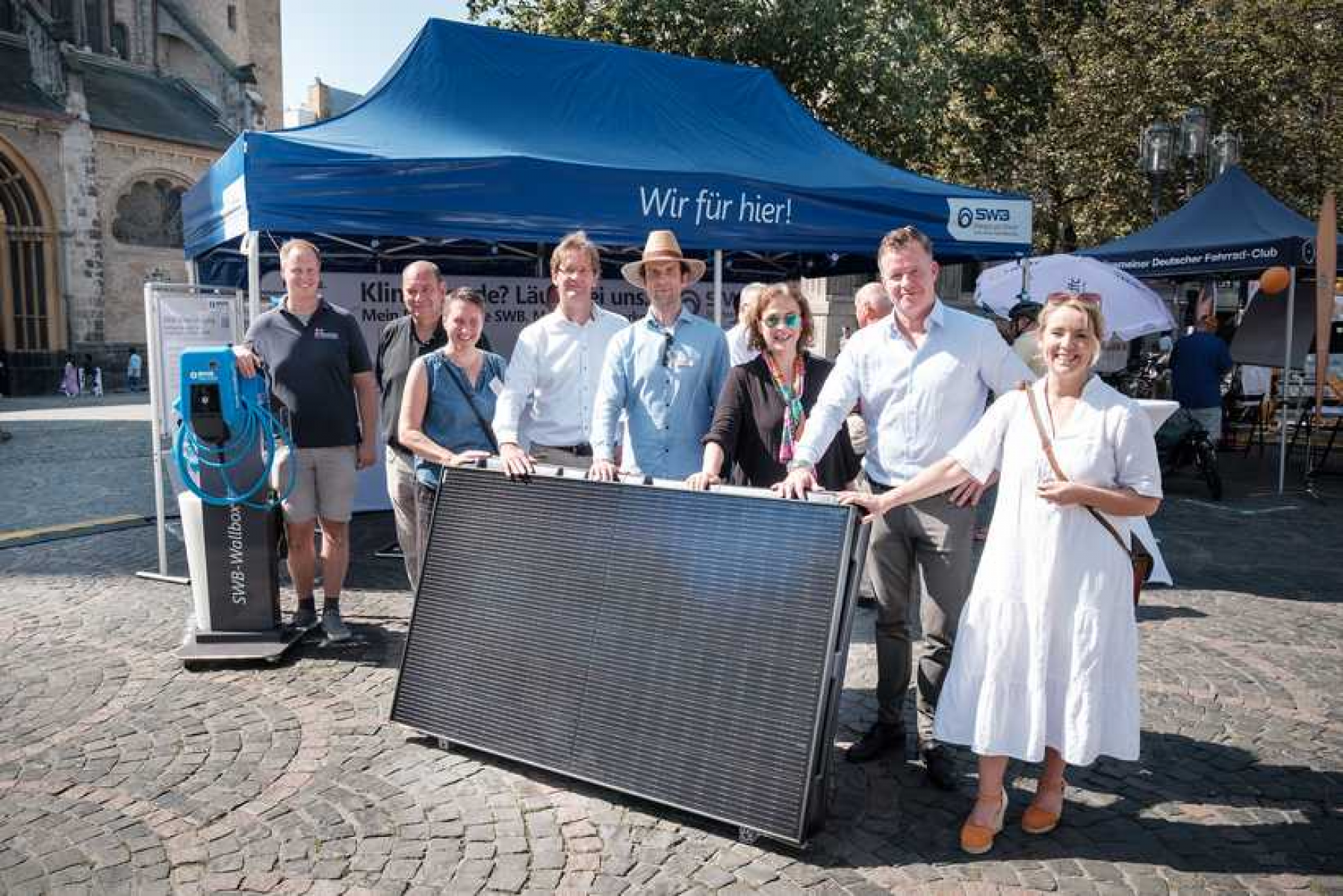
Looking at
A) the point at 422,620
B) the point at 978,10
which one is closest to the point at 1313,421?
the point at 422,620

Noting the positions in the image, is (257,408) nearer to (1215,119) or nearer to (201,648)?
(201,648)

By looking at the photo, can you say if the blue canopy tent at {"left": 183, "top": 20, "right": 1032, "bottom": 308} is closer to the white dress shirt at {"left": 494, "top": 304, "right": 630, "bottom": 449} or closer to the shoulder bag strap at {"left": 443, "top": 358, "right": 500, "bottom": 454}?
the shoulder bag strap at {"left": 443, "top": 358, "right": 500, "bottom": 454}

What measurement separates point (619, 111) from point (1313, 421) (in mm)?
8971

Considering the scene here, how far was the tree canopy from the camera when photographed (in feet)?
55.6

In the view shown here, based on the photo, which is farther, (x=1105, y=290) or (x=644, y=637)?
(x=1105, y=290)

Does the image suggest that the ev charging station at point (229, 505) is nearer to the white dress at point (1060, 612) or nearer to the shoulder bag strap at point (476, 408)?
the shoulder bag strap at point (476, 408)

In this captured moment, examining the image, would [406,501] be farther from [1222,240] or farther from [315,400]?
[1222,240]

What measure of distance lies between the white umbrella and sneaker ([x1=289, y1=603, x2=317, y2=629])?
7.45 metres

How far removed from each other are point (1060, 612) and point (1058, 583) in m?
0.09

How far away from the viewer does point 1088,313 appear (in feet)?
9.48

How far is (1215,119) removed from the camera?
18750 mm

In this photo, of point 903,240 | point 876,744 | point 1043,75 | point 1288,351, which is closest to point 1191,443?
point 1288,351

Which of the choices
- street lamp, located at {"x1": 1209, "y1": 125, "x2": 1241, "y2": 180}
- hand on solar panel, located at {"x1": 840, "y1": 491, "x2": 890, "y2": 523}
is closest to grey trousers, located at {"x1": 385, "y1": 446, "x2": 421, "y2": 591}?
hand on solar panel, located at {"x1": 840, "y1": 491, "x2": 890, "y2": 523}

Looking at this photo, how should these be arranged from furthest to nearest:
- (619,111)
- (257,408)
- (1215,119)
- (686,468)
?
(1215,119) → (619,111) → (257,408) → (686,468)
